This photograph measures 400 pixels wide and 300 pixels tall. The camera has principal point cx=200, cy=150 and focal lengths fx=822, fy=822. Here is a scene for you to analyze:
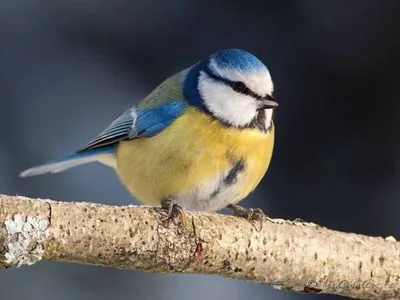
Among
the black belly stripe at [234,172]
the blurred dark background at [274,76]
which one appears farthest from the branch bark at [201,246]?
the blurred dark background at [274,76]

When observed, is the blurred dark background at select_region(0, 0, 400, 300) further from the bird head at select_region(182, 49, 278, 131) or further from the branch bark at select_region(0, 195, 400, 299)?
the branch bark at select_region(0, 195, 400, 299)

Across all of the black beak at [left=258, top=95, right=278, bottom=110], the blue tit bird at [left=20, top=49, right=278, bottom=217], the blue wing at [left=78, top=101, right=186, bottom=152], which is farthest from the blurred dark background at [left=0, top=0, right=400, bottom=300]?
the black beak at [left=258, top=95, right=278, bottom=110]

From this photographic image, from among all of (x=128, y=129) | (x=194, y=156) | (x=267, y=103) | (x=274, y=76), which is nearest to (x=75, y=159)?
(x=128, y=129)

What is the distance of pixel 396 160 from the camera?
8.29 ft

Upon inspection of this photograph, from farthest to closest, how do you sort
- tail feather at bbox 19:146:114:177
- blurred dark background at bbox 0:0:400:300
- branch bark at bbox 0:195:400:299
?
blurred dark background at bbox 0:0:400:300, tail feather at bbox 19:146:114:177, branch bark at bbox 0:195:400:299

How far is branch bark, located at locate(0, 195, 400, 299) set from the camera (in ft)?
3.69

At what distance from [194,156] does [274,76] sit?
1.08 meters

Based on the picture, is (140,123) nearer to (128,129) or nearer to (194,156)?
(128,129)

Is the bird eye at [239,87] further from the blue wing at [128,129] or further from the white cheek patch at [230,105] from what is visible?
the blue wing at [128,129]

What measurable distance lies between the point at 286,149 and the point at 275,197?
15 centimetres

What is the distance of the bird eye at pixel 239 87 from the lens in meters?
1.55

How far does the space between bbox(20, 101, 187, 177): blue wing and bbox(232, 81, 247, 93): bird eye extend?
0.11 meters

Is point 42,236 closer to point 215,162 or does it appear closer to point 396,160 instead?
point 215,162

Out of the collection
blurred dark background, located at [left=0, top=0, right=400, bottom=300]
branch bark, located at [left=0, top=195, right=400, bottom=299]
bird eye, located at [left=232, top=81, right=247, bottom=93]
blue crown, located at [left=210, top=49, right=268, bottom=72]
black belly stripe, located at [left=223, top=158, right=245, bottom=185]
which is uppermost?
blurred dark background, located at [left=0, top=0, right=400, bottom=300]
